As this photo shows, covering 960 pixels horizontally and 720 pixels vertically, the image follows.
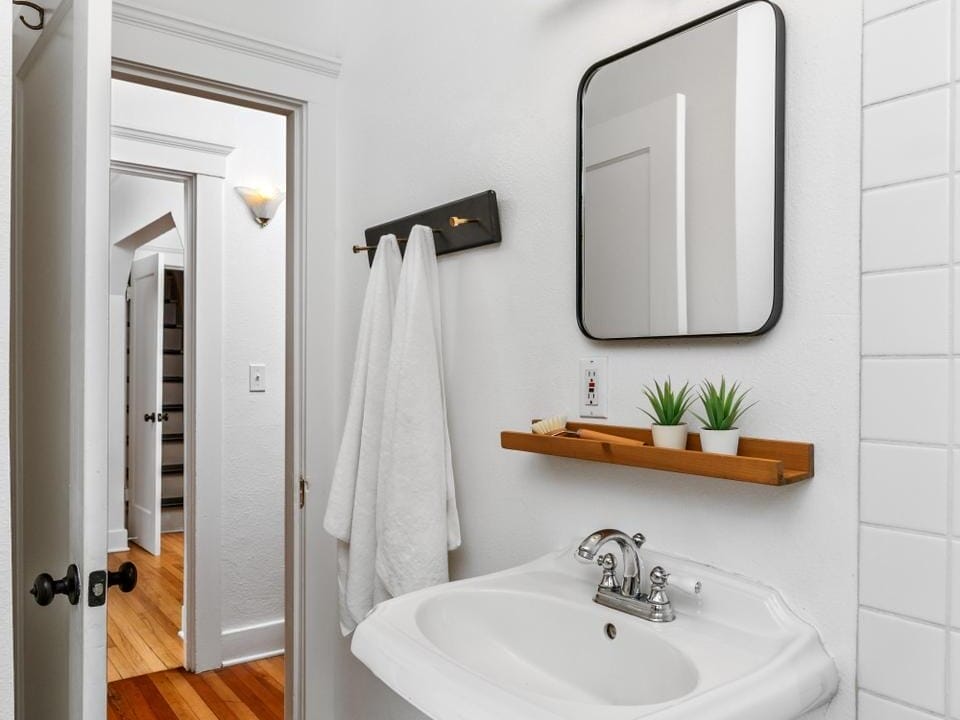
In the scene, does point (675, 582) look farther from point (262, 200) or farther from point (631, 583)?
point (262, 200)

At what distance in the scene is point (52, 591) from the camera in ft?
3.64

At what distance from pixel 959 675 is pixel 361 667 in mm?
1381

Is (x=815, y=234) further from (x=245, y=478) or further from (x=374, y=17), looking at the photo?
(x=245, y=478)

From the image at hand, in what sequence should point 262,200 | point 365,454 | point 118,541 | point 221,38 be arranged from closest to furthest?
point 365,454 < point 221,38 < point 262,200 < point 118,541

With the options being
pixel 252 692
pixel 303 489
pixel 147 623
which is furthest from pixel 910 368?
pixel 147 623

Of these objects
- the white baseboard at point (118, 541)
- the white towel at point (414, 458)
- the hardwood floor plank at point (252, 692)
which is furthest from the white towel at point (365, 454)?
the white baseboard at point (118, 541)

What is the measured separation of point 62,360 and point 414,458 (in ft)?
2.13

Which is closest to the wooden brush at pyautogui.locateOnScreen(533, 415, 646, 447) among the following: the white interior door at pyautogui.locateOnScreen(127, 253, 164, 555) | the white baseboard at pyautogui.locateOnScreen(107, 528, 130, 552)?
the white interior door at pyautogui.locateOnScreen(127, 253, 164, 555)

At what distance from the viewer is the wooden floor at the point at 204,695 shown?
2.58 metres

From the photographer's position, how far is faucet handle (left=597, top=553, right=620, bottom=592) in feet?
3.79

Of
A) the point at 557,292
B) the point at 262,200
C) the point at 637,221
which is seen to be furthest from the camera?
the point at 262,200

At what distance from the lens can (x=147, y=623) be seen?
11.5 ft

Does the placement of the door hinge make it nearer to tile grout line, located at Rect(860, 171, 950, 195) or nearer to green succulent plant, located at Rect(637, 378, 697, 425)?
green succulent plant, located at Rect(637, 378, 697, 425)

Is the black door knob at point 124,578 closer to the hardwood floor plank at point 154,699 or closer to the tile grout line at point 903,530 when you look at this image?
the tile grout line at point 903,530
